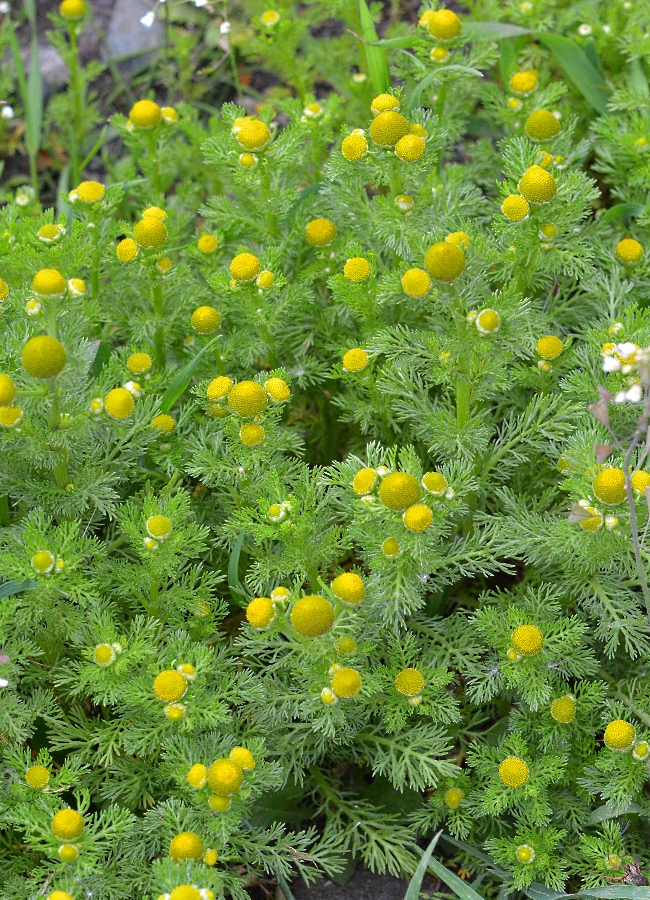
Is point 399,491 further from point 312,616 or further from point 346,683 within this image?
point 346,683

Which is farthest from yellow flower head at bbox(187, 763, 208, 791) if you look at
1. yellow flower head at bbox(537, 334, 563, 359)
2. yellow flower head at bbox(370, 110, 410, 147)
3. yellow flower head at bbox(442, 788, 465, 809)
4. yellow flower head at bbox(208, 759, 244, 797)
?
yellow flower head at bbox(370, 110, 410, 147)

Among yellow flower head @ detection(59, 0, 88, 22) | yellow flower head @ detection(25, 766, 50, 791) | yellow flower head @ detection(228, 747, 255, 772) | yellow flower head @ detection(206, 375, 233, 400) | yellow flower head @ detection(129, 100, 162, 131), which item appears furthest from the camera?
yellow flower head @ detection(59, 0, 88, 22)

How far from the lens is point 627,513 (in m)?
2.41

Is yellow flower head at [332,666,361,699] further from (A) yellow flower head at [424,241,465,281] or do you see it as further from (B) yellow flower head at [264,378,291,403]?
(A) yellow flower head at [424,241,465,281]

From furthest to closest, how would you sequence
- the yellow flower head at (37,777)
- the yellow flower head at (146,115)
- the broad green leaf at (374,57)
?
the broad green leaf at (374,57), the yellow flower head at (146,115), the yellow flower head at (37,777)

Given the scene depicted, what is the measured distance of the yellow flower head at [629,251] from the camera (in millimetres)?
3121

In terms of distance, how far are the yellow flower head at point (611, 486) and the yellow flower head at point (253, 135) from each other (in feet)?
4.78

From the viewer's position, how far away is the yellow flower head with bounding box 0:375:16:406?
232 centimetres

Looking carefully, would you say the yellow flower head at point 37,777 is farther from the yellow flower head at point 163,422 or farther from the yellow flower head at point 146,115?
the yellow flower head at point 146,115

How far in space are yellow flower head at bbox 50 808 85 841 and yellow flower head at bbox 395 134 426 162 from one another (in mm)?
1947

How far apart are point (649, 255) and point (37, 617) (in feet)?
7.52

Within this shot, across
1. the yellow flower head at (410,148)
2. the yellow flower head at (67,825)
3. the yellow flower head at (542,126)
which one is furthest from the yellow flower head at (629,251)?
the yellow flower head at (67,825)

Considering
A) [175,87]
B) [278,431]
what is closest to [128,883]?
[278,431]

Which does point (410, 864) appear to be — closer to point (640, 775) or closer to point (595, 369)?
point (640, 775)
